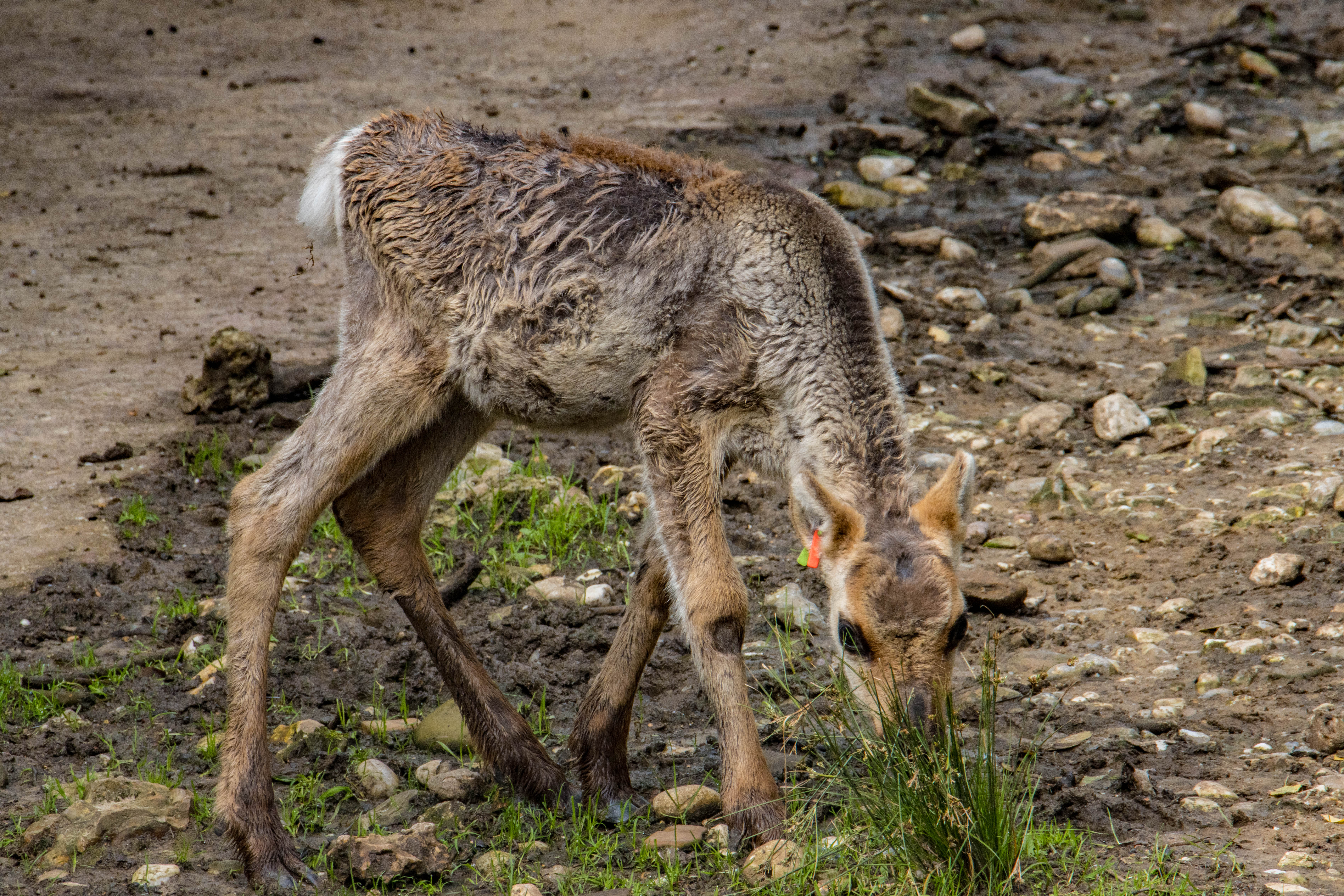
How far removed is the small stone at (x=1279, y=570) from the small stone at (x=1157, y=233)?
15.6 feet

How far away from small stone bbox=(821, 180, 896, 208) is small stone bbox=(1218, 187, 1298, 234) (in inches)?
108

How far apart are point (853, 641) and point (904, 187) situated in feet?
25.0

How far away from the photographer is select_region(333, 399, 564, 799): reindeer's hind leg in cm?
555

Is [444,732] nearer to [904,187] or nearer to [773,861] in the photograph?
[773,861]

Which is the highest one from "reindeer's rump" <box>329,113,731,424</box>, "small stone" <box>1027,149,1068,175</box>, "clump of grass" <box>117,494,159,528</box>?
"reindeer's rump" <box>329,113,731,424</box>

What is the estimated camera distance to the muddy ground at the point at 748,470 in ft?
18.7

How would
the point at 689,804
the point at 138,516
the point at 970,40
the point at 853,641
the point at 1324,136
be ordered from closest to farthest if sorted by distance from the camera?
the point at 853,641, the point at 689,804, the point at 138,516, the point at 1324,136, the point at 970,40

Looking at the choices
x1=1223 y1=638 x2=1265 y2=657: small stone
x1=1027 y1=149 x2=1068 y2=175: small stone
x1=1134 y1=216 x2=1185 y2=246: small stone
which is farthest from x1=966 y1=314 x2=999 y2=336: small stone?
x1=1223 y1=638 x2=1265 y2=657: small stone

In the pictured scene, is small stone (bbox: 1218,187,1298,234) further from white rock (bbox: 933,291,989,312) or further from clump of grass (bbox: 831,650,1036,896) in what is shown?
clump of grass (bbox: 831,650,1036,896)

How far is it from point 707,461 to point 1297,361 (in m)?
5.27

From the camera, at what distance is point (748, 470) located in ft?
25.1

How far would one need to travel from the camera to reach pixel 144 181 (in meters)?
11.8

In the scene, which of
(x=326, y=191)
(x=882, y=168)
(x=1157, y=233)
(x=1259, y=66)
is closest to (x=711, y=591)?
(x=326, y=191)

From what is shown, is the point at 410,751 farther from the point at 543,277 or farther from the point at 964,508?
the point at 964,508
